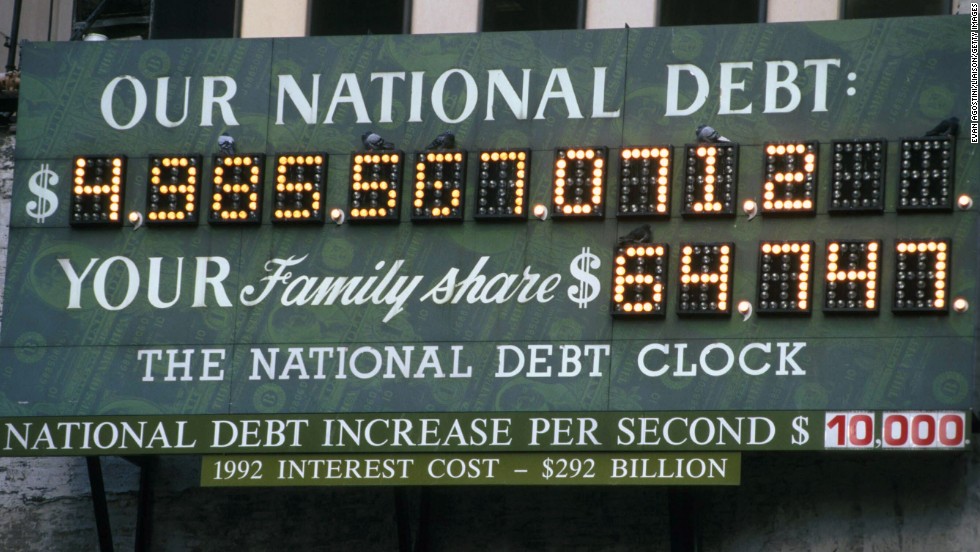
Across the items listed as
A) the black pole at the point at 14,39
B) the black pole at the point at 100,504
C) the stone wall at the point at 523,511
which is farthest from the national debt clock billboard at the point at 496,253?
the black pole at the point at 14,39

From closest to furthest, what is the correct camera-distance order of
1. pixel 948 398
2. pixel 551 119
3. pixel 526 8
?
pixel 948 398 → pixel 551 119 → pixel 526 8

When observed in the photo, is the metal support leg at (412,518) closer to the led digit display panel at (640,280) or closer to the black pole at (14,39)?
the led digit display panel at (640,280)

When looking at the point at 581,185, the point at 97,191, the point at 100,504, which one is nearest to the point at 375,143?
the point at 581,185

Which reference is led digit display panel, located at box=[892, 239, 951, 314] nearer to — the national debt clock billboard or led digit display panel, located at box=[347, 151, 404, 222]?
the national debt clock billboard

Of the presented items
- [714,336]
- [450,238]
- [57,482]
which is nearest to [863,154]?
[714,336]

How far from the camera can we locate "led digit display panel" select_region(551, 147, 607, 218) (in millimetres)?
20672

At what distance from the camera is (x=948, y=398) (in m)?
19.6

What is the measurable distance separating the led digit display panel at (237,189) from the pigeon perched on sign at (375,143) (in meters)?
1.02

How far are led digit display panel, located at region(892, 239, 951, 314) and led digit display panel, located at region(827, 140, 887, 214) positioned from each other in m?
0.49

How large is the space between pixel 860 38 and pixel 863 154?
114cm

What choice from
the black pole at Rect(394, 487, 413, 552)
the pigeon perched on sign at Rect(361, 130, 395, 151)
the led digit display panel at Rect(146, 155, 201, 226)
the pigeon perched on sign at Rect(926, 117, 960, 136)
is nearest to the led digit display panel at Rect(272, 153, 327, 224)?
the pigeon perched on sign at Rect(361, 130, 395, 151)

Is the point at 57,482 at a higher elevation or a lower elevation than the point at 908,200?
lower

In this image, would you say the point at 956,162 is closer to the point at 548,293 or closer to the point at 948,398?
the point at 948,398

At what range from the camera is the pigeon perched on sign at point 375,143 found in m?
21.2
